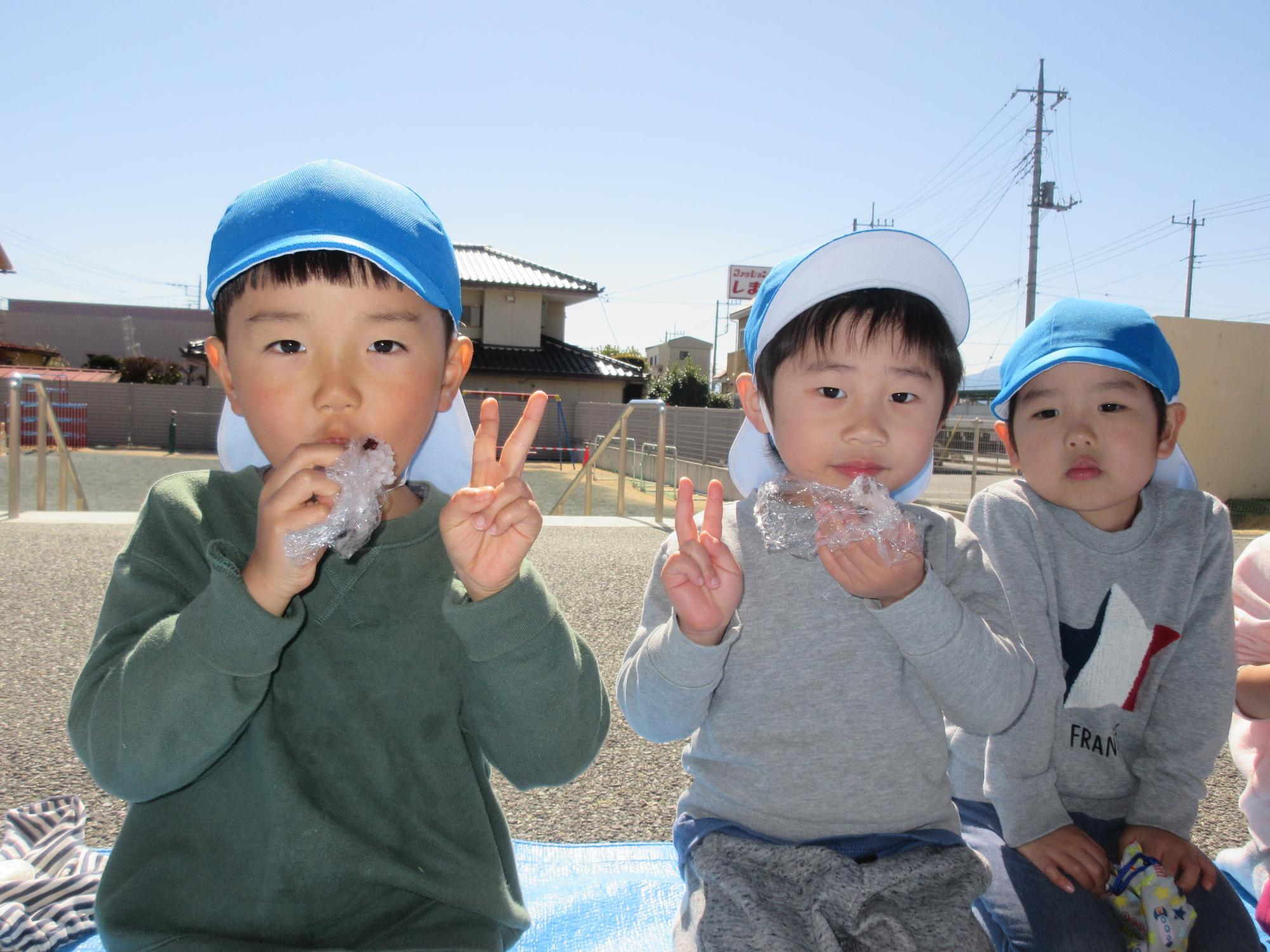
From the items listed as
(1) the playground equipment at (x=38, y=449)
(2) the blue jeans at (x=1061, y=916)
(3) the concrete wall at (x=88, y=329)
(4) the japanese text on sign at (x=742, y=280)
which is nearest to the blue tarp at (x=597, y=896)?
(2) the blue jeans at (x=1061, y=916)

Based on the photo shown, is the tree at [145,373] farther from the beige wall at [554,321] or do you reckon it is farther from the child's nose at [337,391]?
the child's nose at [337,391]

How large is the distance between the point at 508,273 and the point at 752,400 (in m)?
26.3

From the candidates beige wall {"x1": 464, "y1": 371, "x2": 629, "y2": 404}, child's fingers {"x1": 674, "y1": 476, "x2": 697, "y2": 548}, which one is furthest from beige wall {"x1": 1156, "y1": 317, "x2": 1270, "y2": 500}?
beige wall {"x1": 464, "y1": 371, "x2": 629, "y2": 404}

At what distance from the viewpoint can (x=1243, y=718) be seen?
7.74ft

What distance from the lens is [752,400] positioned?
1.91 m

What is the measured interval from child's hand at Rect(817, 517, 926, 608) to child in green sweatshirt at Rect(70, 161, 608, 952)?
0.49 m

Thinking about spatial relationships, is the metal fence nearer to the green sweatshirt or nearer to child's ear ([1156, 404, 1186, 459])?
child's ear ([1156, 404, 1186, 459])

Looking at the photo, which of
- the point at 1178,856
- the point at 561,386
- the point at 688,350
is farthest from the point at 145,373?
the point at 688,350

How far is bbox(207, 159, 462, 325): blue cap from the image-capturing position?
1.38 m

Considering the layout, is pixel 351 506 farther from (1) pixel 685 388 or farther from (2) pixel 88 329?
(2) pixel 88 329

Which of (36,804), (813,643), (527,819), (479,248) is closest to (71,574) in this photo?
(36,804)

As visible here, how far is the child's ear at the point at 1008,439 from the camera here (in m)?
2.22

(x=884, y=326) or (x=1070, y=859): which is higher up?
(x=884, y=326)

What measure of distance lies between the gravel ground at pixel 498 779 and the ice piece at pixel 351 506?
1602 millimetres
